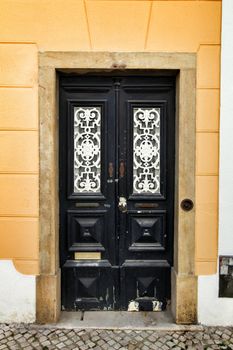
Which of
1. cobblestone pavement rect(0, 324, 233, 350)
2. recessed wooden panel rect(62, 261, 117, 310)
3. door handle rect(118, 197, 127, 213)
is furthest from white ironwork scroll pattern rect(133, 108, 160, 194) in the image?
cobblestone pavement rect(0, 324, 233, 350)

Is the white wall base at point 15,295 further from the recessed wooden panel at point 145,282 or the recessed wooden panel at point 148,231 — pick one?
the recessed wooden panel at point 148,231

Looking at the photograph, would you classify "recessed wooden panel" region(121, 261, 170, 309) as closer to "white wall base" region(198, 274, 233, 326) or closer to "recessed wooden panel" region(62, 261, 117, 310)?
"recessed wooden panel" region(62, 261, 117, 310)

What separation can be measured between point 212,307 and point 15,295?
203 cm

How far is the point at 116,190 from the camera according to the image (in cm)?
368

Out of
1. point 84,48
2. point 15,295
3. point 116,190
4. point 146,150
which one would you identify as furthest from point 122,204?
point 84,48

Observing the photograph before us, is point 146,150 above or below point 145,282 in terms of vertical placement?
above

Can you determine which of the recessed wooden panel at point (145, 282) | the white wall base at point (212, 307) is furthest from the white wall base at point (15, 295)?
the white wall base at point (212, 307)

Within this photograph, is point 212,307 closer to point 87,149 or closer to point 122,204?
point 122,204

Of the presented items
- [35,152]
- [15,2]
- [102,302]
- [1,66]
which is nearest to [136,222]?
[102,302]

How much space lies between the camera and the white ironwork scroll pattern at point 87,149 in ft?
11.9

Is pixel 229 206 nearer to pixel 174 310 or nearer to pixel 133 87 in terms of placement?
pixel 174 310

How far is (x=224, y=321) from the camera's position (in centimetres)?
349

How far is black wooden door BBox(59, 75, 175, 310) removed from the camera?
3.62m

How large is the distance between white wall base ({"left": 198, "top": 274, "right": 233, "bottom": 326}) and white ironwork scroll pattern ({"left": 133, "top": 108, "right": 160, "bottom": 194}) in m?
1.14
